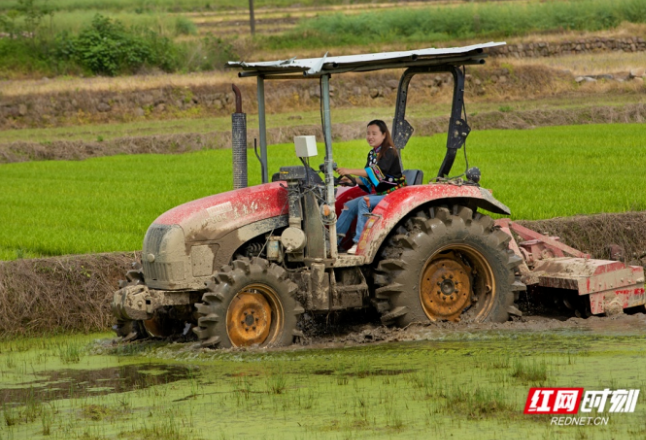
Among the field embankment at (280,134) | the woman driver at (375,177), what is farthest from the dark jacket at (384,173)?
the field embankment at (280,134)

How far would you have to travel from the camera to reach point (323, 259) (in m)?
8.51

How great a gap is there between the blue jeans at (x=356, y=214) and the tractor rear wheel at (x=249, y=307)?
2.54ft

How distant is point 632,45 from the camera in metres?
42.5

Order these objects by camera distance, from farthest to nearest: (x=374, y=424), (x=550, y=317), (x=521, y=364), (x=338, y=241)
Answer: (x=550, y=317), (x=338, y=241), (x=521, y=364), (x=374, y=424)

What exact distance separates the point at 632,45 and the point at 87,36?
21915 mm

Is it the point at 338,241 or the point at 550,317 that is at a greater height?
the point at 338,241

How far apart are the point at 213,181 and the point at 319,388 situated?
10.5m

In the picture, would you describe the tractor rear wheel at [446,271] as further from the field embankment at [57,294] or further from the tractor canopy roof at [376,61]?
the field embankment at [57,294]

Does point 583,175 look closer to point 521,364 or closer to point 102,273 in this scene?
point 102,273

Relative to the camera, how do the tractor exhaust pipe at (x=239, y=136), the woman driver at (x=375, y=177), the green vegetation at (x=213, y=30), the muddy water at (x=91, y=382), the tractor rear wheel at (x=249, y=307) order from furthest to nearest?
the green vegetation at (x=213, y=30), the woman driver at (x=375, y=177), the tractor exhaust pipe at (x=239, y=136), the tractor rear wheel at (x=249, y=307), the muddy water at (x=91, y=382)

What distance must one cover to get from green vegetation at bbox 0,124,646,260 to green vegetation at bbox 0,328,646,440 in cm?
352

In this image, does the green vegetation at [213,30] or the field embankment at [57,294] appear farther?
the green vegetation at [213,30]

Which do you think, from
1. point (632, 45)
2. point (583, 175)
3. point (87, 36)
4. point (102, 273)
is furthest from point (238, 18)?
point (102, 273)

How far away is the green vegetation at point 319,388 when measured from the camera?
6031 mm
